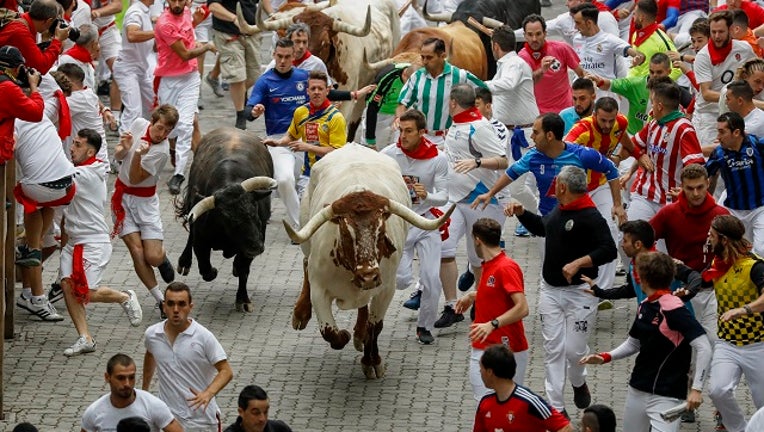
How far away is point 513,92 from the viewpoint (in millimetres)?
17391

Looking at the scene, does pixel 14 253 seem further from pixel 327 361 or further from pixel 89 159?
pixel 327 361

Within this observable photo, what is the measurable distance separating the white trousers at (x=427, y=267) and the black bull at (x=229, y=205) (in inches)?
58.5

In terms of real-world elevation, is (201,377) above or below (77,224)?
above

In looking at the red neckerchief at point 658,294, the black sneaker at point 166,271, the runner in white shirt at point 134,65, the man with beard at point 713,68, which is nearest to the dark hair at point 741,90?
the man with beard at point 713,68

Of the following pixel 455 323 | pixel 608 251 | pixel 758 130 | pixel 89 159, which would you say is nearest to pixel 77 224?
pixel 89 159

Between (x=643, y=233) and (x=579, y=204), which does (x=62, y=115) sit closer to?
(x=579, y=204)

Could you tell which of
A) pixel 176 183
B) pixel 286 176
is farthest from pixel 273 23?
pixel 286 176

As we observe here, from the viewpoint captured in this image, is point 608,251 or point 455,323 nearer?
point 608,251

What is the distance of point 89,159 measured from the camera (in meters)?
14.5

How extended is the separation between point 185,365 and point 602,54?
8.28 metres

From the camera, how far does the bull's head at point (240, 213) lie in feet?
48.9

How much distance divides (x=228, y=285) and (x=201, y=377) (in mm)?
4931

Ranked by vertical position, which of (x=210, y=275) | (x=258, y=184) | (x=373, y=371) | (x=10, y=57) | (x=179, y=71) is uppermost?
(x=10, y=57)

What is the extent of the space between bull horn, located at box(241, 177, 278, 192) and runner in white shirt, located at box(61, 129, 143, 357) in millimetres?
1283
